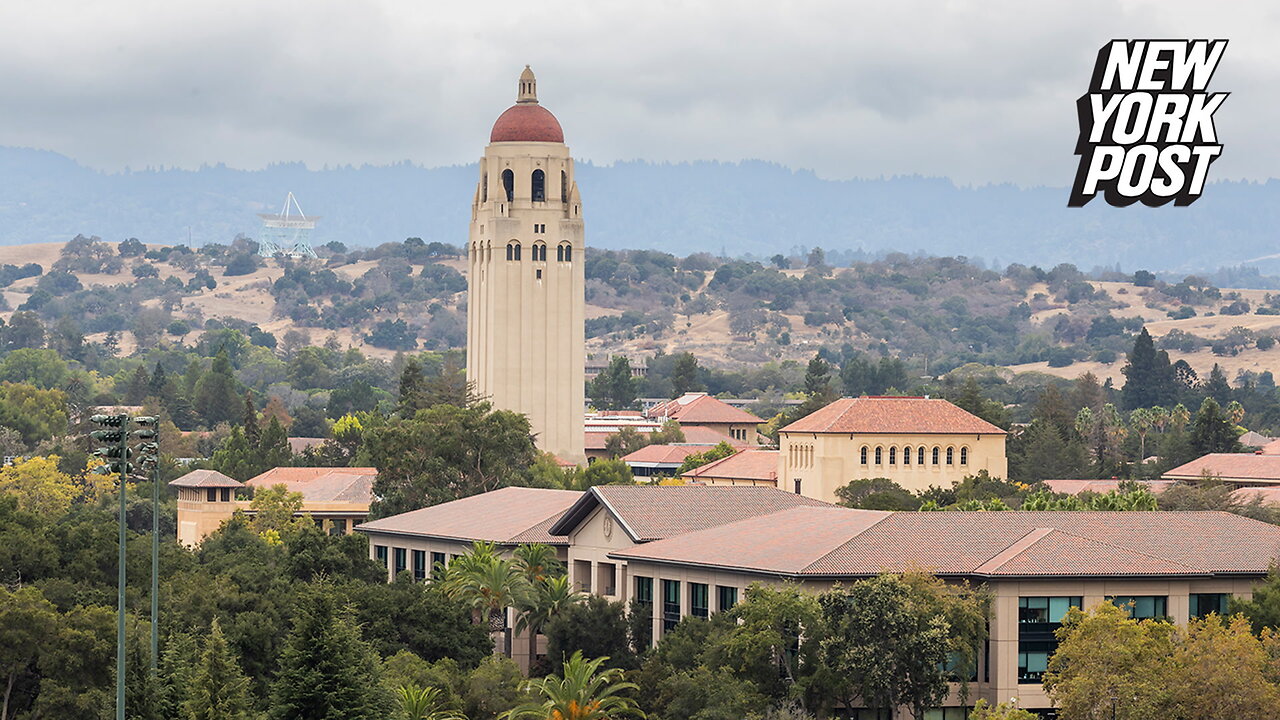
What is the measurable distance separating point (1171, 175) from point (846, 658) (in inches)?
692

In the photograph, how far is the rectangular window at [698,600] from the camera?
81.6 m

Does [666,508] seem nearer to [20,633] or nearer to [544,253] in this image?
[20,633]

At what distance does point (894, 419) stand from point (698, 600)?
190 ft

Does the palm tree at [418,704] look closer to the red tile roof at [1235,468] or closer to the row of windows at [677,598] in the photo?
the row of windows at [677,598]

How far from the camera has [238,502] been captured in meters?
150

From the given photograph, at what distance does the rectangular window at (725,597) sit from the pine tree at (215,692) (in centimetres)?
2602

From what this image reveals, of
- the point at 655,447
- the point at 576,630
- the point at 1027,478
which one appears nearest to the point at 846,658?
the point at 576,630

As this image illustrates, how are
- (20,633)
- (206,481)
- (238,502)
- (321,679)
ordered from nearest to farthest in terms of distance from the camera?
(321,679)
(20,633)
(206,481)
(238,502)

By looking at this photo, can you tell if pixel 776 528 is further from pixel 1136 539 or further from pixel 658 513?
pixel 1136 539

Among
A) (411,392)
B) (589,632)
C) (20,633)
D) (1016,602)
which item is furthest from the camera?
(411,392)

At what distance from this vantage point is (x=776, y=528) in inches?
3420

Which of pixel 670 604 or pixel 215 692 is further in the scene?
pixel 670 604

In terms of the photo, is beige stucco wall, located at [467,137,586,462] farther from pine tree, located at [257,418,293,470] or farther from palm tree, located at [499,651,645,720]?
palm tree, located at [499,651,645,720]

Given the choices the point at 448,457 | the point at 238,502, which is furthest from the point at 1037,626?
the point at 238,502
